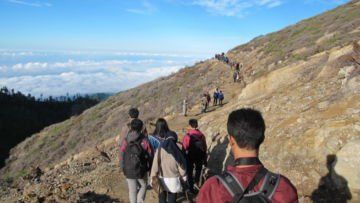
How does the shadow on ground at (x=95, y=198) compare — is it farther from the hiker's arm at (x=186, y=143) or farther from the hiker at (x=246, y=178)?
the hiker at (x=246, y=178)

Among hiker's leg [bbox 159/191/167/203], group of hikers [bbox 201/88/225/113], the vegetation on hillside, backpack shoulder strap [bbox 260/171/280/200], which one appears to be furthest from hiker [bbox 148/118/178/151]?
the vegetation on hillside

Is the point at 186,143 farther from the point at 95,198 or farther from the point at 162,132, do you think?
the point at 95,198

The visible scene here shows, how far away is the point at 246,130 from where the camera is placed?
294 centimetres

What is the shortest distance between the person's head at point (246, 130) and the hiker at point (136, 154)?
446 cm

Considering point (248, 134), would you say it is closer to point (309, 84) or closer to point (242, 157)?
point (242, 157)

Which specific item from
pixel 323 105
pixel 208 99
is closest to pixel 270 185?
pixel 323 105

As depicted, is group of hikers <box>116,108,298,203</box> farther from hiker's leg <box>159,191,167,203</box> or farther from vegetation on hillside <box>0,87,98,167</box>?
vegetation on hillside <box>0,87,98,167</box>

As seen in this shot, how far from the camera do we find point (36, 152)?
147ft

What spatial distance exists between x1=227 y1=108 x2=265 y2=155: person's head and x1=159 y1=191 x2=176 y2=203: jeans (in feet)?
14.7

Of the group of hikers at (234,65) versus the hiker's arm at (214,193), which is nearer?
the hiker's arm at (214,193)

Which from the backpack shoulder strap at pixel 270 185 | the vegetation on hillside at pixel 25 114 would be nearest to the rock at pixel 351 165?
the backpack shoulder strap at pixel 270 185

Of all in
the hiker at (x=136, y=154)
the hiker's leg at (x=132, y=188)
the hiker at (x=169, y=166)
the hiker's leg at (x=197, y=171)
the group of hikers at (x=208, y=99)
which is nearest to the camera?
the hiker at (x=169, y=166)

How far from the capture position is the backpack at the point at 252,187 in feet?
8.90

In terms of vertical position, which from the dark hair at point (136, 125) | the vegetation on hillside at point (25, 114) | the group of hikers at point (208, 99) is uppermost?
the dark hair at point (136, 125)
